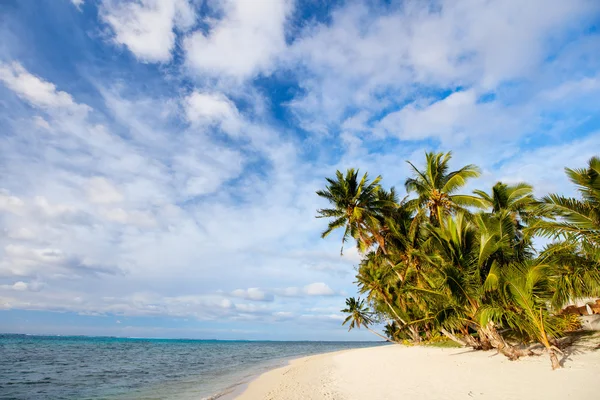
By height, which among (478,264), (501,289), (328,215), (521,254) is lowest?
(501,289)

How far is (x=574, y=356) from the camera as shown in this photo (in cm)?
1020

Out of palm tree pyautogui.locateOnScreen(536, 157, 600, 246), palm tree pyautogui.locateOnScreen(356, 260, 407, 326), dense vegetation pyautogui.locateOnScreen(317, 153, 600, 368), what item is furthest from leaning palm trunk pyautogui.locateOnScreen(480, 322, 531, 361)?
palm tree pyautogui.locateOnScreen(356, 260, 407, 326)

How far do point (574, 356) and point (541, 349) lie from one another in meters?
1.79

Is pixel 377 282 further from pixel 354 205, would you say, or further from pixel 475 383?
pixel 475 383

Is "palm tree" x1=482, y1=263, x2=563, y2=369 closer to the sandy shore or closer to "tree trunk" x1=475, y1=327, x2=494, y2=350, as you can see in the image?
the sandy shore

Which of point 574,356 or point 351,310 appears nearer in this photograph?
point 574,356

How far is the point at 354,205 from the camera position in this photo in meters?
22.2

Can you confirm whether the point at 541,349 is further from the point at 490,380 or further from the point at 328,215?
the point at 328,215

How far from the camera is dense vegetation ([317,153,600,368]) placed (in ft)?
31.8

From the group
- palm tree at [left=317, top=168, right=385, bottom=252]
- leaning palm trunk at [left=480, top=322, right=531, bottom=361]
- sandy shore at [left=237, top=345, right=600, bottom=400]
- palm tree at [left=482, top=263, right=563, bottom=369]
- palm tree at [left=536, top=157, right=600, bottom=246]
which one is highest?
palm tree at [left=317, top=168, right=385, bottom=252]

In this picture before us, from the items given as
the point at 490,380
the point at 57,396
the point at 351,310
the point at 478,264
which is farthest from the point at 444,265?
the point at 351,310

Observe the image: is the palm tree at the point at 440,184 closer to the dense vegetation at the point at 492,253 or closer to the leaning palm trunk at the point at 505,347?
the dense vegetation at the point at 492,253

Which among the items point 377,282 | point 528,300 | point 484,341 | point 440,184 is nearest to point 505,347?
point 484,341

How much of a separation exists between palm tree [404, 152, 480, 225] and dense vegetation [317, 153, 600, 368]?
0.21 ft
